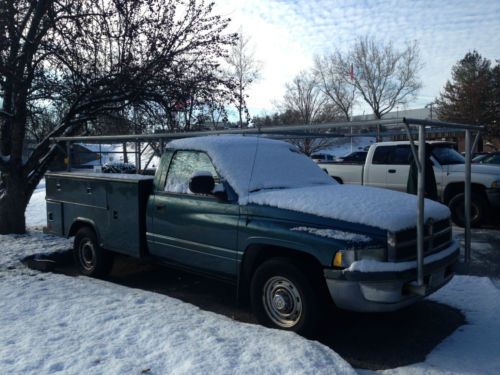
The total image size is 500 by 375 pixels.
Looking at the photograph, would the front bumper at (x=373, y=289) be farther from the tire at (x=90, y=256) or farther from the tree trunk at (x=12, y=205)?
the tree trunk at (x=12, y=205)

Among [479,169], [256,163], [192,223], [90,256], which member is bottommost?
[90,256]

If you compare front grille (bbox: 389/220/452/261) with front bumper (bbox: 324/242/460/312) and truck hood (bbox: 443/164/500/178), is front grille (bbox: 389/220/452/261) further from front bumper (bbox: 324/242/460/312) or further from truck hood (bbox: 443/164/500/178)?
truck hood (bbox: 443/164/500/178)

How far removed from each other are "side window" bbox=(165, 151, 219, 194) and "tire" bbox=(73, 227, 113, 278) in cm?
170

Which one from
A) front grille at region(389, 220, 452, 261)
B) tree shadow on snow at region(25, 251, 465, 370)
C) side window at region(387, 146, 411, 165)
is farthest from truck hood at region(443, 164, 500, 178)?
front grille at region(389, 220, 452, 261)

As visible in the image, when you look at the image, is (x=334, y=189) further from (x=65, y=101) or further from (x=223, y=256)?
(x=65, y=101)

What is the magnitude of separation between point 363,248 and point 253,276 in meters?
1.16

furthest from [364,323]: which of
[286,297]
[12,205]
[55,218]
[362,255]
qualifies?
[12,205]

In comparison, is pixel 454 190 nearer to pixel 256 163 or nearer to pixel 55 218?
pixel 256 163

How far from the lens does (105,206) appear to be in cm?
637

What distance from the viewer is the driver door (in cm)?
486

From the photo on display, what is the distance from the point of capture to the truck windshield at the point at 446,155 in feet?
35.5

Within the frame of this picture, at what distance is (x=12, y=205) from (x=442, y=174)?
8982 mm

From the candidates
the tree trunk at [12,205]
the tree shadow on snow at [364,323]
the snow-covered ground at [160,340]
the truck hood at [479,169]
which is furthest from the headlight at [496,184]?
the tree trunk at [12,205]

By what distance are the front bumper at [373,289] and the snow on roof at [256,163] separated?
1.29 m
